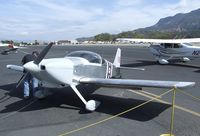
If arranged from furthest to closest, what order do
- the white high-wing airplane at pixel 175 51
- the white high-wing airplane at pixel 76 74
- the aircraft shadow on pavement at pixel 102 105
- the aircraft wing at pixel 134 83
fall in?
the white high-wing airplane at pixel 175 51 → the aircraft shadow on pavement at pixel 102 105 → the white high-wing airplane at pixel 76 74 → the aircraft wing at pixel 134 83

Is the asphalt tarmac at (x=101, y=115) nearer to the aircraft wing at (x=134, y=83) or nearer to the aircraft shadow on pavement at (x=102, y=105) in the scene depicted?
the aircraft shadow on pavement at (x=102, y=105)

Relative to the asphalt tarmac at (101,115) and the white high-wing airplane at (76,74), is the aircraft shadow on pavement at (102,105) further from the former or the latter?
the white high-wing airplane at (76,74)

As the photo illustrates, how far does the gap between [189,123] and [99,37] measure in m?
173

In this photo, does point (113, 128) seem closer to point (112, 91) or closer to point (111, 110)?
point (111, 110)

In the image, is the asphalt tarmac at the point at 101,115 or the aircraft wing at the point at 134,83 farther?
the aircraft wing at the point at 134,83

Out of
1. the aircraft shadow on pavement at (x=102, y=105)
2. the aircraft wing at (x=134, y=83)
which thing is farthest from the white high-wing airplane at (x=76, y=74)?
the aircraft shadow on pavement at (x=102, y=105)

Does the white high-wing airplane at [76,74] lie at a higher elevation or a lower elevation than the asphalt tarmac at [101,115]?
higher

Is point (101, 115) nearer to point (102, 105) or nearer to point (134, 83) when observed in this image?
point (102, 105)

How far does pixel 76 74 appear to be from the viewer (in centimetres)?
827

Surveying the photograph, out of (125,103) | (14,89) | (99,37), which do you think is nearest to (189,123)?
(125,103)

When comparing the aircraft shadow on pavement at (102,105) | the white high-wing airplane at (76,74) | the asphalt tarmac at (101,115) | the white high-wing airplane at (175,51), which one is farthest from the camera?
the white high-wing airplane at (175,51)

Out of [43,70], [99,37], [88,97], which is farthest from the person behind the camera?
[99,37]

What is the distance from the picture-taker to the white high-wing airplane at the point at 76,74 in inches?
294

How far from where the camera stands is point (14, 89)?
38.2ft
